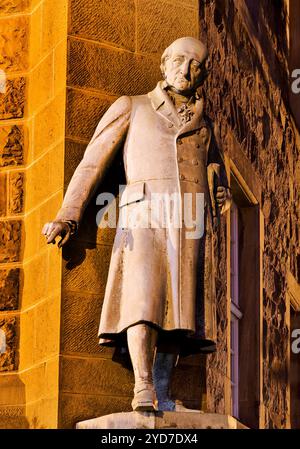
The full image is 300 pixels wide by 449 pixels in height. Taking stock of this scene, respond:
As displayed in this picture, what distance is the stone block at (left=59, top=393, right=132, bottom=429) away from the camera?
9.05 m

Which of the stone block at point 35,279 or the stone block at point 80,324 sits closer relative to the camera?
the stone block at point 80,324

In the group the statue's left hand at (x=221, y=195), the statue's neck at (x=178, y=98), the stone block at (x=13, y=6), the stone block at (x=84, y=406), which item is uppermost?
the stone block at (x=13, y=6)

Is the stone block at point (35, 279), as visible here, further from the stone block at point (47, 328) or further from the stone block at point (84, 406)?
the stone block at point (84, 406)

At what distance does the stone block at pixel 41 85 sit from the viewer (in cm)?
987

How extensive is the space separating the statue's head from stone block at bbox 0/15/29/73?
1216 millimetres

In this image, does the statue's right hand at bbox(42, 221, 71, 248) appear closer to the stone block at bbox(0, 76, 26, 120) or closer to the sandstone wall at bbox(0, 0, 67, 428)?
the sandstone wall at bbox(0, 0, 67, 428)

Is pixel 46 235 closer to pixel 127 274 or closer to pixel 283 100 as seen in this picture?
pixel 127 274

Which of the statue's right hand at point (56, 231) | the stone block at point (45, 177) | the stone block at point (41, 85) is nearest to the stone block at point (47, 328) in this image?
the statue's right hand at point (56, 231)

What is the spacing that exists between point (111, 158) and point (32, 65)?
1.14m

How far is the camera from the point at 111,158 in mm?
9312

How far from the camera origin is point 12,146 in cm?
1002

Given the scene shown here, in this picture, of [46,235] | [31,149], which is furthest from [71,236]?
[31,149]

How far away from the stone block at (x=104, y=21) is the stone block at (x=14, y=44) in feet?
1.58

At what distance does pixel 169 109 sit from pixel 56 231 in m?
1.01
